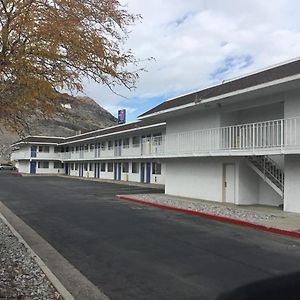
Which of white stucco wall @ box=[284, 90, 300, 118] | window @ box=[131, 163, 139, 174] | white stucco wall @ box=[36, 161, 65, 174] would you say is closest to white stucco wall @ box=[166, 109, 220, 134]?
white stucco wall @ box=[284, 90, 300, 118]

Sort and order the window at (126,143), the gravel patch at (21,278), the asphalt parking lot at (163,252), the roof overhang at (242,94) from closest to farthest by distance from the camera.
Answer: the gravel patch at (21,278), the asphalt parking lot at (163,252), the roof overhang at (242,94), the window at (126,143)

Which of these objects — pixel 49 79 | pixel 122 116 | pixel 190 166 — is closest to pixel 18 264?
pixel 49 79

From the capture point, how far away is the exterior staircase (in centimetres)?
1903

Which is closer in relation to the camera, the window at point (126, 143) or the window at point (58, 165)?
the window at point (126, 143)

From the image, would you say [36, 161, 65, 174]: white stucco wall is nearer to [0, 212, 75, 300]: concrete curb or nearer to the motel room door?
the motel room door

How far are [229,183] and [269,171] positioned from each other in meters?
2.83

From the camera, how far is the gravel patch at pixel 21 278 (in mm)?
6180

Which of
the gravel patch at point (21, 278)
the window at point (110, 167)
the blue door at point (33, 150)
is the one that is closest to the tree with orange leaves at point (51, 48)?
the gravel patch at point (21, 278)

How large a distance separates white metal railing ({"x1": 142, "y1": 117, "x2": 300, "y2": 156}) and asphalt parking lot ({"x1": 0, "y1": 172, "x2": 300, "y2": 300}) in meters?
4.91

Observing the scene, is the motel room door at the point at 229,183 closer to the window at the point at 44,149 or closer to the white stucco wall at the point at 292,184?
the white stucco wall at the point at 292,184

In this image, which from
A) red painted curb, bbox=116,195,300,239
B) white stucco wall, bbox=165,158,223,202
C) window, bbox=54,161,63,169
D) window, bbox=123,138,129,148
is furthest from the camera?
window, bbox=54,161,63,169

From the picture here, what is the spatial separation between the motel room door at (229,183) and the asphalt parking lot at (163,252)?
548 centimetres

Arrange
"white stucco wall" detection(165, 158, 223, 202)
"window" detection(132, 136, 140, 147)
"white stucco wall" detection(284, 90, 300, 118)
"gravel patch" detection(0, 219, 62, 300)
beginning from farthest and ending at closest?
"window" detection(132, 136, 140, 147) < "white stucco wall" detection(165, 158, 223, 202) < "white stucco wall" detection(284, 90, 300, 118) < "gravel patch" detection(0, 219, 62, 300)

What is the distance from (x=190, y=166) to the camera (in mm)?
25812
